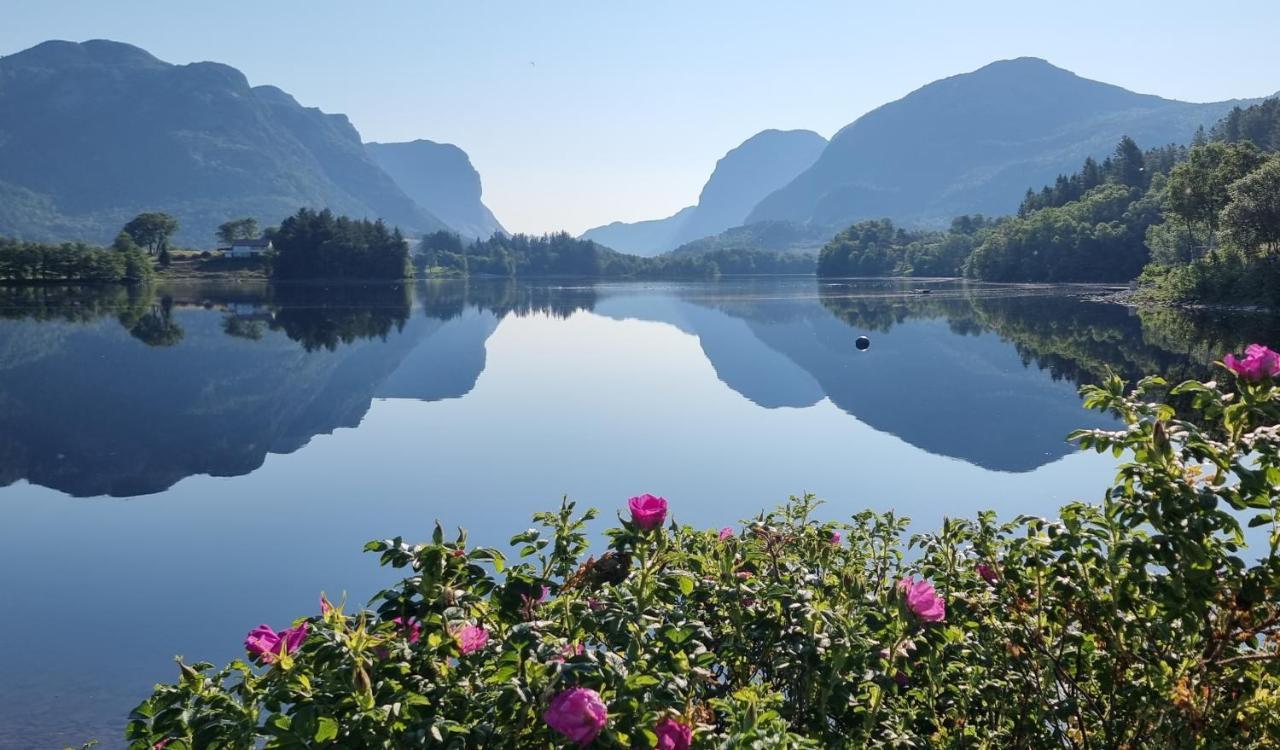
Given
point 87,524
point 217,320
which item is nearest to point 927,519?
point 87,524

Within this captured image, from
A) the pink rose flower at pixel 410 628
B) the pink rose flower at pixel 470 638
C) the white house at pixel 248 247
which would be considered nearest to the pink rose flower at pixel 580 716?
the pink rose flower at pixel 470 638

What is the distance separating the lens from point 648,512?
12.2 feet

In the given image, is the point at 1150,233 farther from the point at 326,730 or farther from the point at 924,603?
the point at 326,730

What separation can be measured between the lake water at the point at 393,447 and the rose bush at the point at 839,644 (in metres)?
6.88

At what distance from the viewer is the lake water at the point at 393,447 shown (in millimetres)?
11906

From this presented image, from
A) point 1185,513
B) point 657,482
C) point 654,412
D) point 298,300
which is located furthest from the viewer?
point 298,300

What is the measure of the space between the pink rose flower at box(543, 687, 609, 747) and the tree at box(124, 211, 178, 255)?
167811 millimetres

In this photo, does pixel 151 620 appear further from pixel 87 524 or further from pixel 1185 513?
pixel 1185 513

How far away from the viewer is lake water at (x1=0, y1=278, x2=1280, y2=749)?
11.9 m

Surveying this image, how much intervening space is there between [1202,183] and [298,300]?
8342cm

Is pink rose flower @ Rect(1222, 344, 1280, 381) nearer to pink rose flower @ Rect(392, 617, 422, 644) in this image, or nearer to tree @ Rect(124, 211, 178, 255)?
pink rose flower @ Rect(392, 617, 422, 644)

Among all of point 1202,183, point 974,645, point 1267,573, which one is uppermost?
point 1202,183

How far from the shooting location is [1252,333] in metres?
→ 41.1

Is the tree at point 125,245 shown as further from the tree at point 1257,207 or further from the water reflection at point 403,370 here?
the tree at point 1257,207
